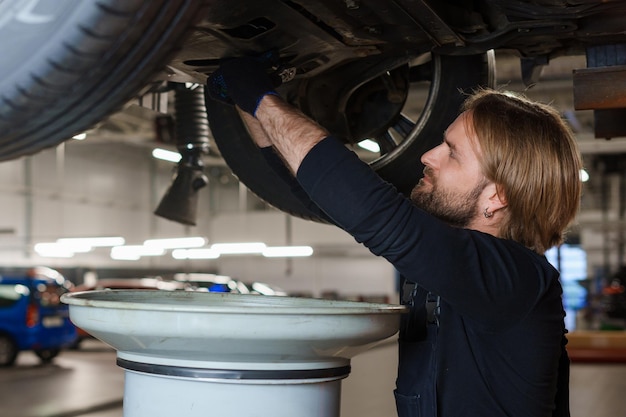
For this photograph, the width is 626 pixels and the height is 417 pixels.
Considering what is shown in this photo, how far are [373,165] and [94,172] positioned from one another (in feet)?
55.6

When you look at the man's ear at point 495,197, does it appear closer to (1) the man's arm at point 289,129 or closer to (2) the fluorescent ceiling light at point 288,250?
(1) the man's arm at point 289,129

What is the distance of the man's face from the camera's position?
4.70ft

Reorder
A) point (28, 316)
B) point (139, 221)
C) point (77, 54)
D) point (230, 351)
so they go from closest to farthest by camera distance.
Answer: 1. point (77, 54)
2. point (230, 351)
3. point (28, 316)
4. point (139, 221)

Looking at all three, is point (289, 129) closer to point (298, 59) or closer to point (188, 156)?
point (298, 59)

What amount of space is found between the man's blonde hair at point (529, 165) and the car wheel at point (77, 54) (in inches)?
24.9

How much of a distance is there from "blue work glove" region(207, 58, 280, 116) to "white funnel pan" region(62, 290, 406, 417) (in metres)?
0.38

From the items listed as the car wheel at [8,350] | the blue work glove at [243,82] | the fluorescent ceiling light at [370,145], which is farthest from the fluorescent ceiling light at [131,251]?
the blue work glove at [243,82]

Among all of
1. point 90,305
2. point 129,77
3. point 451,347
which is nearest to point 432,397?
point 451,347

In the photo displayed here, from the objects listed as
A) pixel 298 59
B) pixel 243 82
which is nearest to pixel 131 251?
pixel 298 59

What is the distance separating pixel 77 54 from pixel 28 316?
8469 millimetres

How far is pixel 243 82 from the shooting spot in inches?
54.7

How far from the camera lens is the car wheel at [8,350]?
8773mm

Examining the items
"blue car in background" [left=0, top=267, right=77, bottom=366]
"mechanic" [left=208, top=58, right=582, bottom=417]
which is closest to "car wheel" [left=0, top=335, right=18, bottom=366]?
"blue car in background" [left=0, top=267, right=77, bottom=366]

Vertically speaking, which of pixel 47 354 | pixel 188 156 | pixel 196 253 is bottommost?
pixel 47 354
